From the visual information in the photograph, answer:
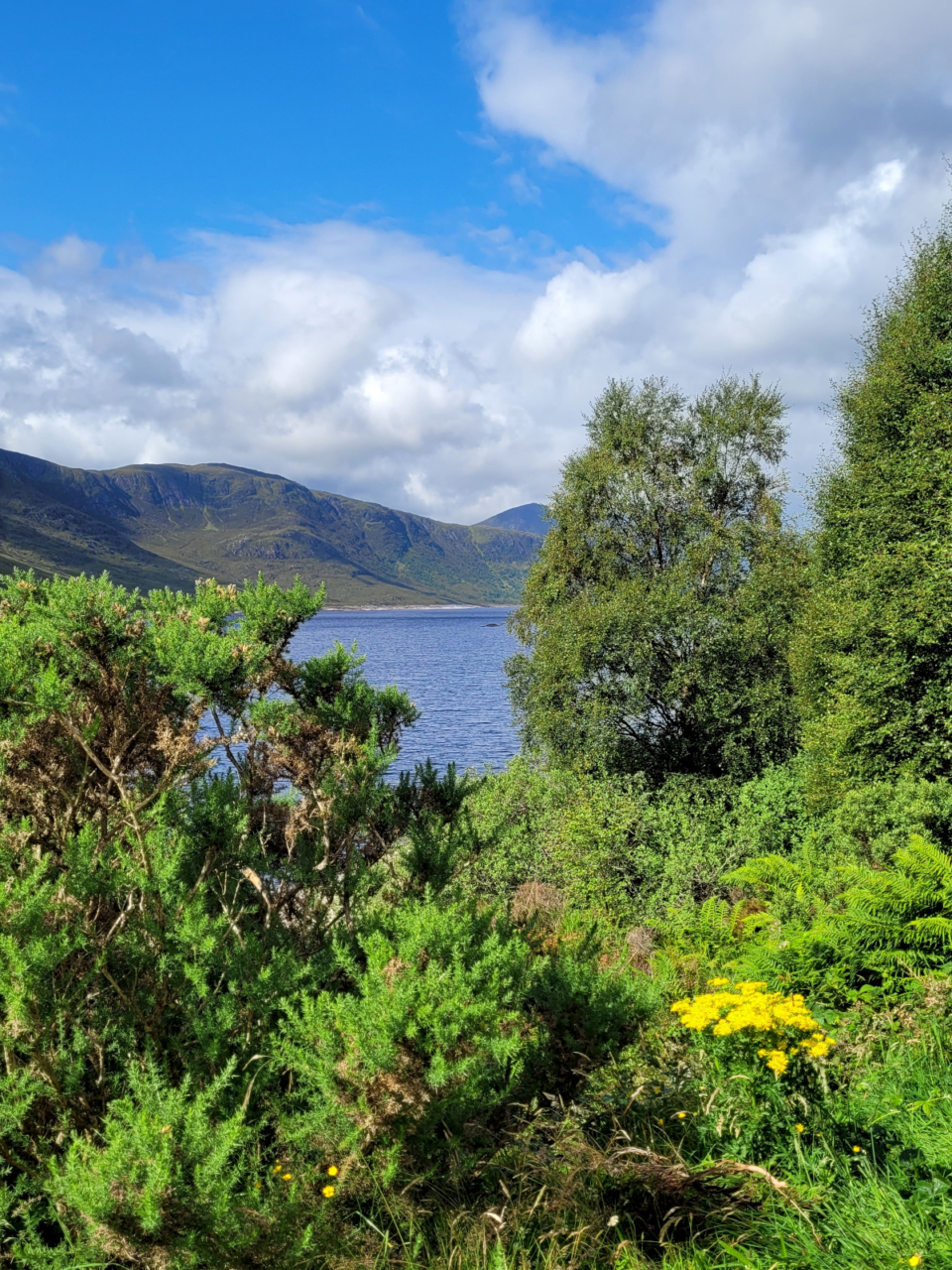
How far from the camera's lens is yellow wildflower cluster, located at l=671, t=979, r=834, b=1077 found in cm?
378

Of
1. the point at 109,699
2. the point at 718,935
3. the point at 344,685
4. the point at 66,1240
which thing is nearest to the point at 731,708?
the point at 718,935

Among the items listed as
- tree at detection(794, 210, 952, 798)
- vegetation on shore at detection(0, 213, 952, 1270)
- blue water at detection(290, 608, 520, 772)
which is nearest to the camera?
vegetation on shore at detection(0, 213, 952, 1270)

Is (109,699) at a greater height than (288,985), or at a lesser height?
greater

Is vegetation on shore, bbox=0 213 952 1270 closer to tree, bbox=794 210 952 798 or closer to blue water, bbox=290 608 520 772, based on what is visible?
blue water, bbox=290 608 520 772

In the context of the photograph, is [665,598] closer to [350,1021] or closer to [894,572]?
[894,572]

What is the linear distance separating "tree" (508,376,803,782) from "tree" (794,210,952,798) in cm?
459

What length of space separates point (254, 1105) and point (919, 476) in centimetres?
1484

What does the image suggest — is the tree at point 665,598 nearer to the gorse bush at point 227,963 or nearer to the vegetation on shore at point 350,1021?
the vegetation on shore at point 350,1021

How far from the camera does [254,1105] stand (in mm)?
3941

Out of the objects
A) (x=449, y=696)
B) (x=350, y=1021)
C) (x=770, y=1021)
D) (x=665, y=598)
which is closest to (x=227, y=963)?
(x=350, y=1021)

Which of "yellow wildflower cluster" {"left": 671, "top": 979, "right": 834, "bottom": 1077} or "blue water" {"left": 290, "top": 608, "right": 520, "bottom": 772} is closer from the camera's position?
"yellow wildflower cluster" {"left": 671, "top": 979, "right": 834, "bottom": 1077}

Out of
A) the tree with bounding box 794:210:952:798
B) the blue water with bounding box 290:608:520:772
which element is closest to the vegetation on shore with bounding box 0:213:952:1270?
the blue water with bounding box 290:608:520:772

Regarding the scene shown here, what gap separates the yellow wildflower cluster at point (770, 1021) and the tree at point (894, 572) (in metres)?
10.8

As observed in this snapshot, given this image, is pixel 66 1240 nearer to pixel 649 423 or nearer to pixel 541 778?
pixel 541 778
